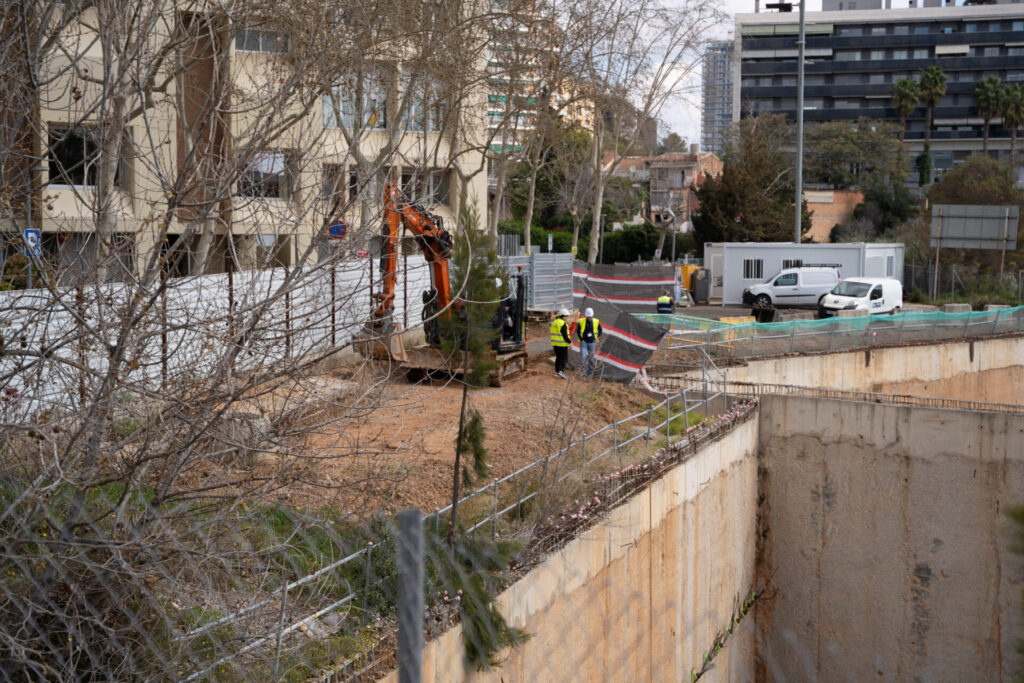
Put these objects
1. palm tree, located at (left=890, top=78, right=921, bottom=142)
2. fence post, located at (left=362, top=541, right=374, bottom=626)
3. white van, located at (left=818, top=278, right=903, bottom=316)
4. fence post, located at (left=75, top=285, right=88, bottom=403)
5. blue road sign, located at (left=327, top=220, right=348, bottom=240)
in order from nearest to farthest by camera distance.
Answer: fence post, located at (left=75, top=285, right=88, bottom=403)
blue road sign, located at (left=327, top=220, right=348, bottom=240)
fence post, located at (left=362, top=541, right=374, bottom=626)
white van, located at (left=818, top=278, right=903, bottom=316)
palm tree, located at (left=890, top=78, right=921, bottom=142)

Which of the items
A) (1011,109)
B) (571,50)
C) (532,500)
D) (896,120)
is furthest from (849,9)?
(532,500)

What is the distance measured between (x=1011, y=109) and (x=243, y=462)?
72778 millimetres

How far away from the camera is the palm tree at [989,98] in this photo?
6938 centimetres

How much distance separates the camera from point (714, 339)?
72.7 feet

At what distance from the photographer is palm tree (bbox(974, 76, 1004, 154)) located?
69375 mm

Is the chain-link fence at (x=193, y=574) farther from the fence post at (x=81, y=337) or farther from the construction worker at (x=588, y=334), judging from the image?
the construction worker at (x=588, y=334)

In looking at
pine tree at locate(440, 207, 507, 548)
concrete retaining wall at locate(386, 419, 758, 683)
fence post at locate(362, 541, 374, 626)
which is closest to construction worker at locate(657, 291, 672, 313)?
concrete retaining wall at locate(386, 419, 758, 683)

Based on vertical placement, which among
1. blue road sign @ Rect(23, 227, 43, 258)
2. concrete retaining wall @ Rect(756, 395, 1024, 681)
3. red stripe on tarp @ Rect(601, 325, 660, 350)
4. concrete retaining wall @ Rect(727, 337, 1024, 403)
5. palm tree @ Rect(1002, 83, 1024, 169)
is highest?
palm tree @ Rect(1002, 83, 1024, 169)

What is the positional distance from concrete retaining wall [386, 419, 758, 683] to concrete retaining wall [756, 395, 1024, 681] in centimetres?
66

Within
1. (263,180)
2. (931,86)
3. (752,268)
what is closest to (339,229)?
(263,180)

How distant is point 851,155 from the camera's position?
6644 cm

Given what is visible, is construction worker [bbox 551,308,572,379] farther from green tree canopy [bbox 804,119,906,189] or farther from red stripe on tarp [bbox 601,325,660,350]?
green tree canopy [bbox 804,119,906,189]

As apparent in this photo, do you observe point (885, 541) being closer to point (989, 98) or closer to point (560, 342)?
point (560, 342)

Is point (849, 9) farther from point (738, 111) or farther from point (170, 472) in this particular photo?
point (170, 472)
